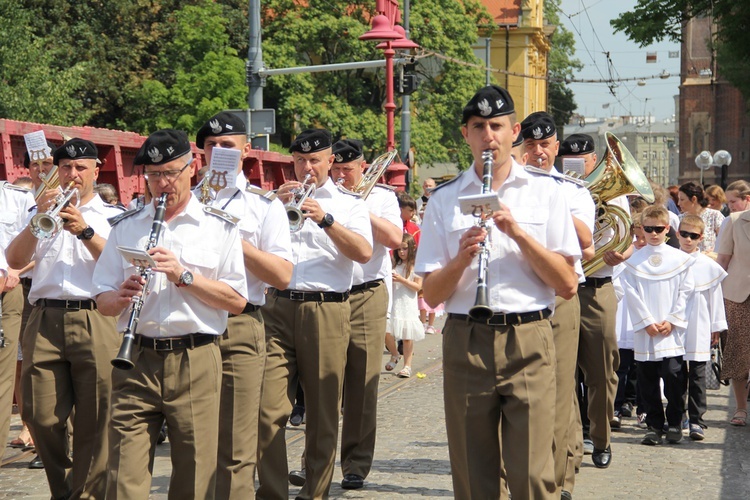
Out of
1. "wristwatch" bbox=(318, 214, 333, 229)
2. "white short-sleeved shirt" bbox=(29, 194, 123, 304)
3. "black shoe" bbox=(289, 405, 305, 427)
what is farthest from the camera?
"black shoe" bbox=(289, 405, 305, 427)

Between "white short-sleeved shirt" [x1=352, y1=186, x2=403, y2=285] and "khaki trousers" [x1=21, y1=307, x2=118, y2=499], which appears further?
"white short-sleeved shirt" [x1=352, y1=186, x2=403, y2=285]

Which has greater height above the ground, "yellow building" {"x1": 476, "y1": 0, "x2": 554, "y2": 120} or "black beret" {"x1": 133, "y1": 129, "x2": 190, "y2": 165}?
"yellow building" {"x1": 476, "y1": 0, "x2": 554, "y2": 120}

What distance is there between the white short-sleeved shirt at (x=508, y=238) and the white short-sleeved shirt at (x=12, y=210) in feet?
13.0

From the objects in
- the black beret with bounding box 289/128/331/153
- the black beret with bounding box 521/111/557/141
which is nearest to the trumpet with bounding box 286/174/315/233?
the black beret with bounding box 289/128/331/153

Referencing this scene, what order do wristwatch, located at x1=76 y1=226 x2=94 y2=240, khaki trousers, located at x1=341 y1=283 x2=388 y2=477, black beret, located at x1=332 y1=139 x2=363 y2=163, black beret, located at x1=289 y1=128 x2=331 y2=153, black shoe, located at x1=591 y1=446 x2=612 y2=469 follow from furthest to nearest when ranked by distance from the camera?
black shoe, located at x1=591 y1=446 x2=612 y2=469 < black beret, located at x1=332 y1=139 x2=363 y2=163 < khaki trousers, located at x1=341 y1=283 x2=388 y2=477 < black beret, located at x1=289 y1=128 x2=331 y2=153 < wristwatch, located at x1=76 y1=226 x2=94 y2=240

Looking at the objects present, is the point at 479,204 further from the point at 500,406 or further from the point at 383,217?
Result: the point at 383,217

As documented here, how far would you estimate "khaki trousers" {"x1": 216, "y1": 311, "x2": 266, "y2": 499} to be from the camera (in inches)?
253

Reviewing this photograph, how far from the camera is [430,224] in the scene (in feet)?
18.1

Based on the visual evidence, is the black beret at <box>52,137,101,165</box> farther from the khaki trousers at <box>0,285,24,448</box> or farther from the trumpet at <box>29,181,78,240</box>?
the khaki trousers at <box>0,285,24,448</box>

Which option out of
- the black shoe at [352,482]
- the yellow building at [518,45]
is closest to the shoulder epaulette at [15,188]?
the black shoe at [352,482]

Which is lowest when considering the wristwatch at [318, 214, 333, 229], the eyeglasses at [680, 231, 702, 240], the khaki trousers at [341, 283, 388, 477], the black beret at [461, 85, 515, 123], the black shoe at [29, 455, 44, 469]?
the black shoe at [29, 455, 44, 469]

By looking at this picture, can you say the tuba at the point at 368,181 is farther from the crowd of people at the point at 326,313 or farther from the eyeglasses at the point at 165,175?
the eyeglasses at the point at 165,175

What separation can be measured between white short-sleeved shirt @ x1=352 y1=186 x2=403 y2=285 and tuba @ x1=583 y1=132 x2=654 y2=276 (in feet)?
4.56

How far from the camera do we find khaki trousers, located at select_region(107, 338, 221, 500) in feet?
18.1
